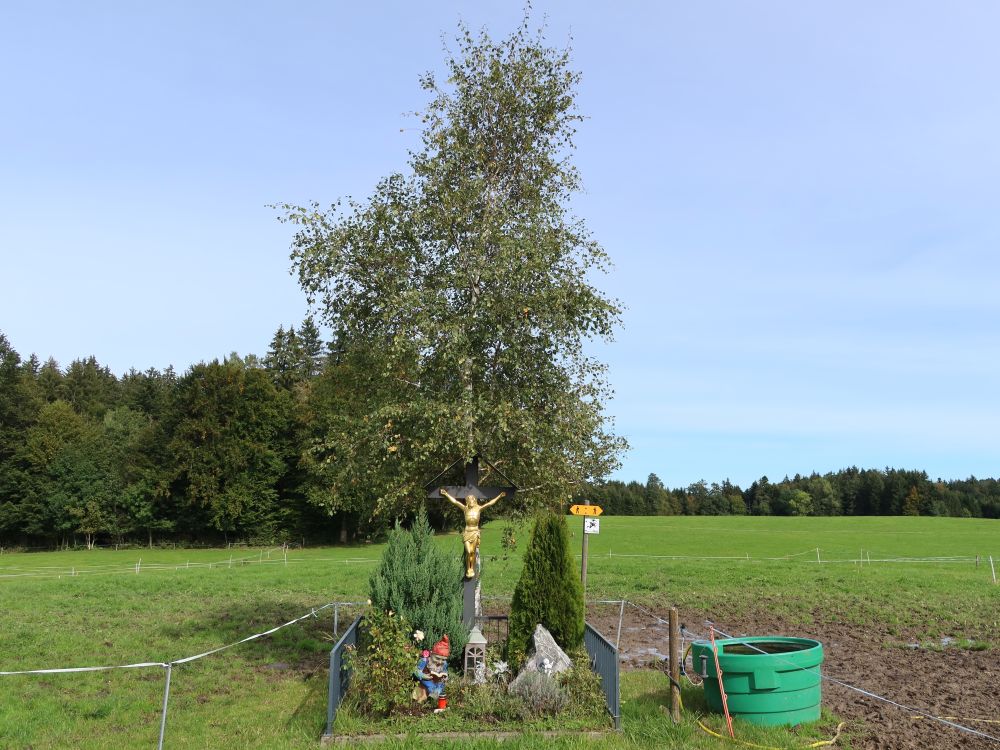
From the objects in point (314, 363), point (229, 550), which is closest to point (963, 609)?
point (229, 550)

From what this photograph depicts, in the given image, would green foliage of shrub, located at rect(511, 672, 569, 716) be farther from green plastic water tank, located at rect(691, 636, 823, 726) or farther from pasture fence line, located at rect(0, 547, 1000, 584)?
pasture fence line, located at rect(0, 547, 1000, 584)

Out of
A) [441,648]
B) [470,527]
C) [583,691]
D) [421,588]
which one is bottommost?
[583,691]

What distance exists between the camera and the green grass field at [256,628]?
9.34 metres

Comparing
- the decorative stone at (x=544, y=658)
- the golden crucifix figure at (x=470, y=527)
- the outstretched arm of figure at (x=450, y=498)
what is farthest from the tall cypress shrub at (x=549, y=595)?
the outstretched arm of figure at (x=450, y=498)

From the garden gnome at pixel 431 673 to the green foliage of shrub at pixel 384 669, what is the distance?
14 cm

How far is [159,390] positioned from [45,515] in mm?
28286

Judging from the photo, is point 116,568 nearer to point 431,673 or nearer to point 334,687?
point 431,673

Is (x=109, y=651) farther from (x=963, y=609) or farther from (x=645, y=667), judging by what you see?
(x=963, y=609)

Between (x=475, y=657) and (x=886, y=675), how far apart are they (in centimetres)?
699

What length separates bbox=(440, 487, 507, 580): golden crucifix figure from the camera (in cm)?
1187

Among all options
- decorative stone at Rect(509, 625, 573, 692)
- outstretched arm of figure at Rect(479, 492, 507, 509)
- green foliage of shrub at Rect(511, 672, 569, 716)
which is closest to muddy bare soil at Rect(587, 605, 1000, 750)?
decorative stone at Rect(509, 625, 573, 692)

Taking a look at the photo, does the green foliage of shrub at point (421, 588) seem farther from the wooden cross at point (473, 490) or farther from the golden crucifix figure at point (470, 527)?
the wooden cross at point (473, 490)

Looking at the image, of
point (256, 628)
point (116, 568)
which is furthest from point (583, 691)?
point (116, 568)

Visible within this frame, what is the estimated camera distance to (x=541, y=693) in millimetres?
9523
